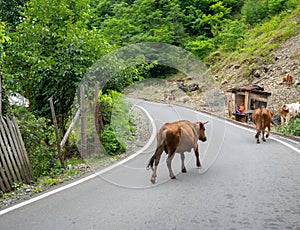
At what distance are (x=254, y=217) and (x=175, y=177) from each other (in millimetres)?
2438

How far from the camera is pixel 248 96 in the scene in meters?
20.3

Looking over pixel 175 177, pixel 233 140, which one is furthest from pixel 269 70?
pixel 175 177

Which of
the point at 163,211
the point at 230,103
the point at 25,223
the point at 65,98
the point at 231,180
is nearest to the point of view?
the point at 25,223

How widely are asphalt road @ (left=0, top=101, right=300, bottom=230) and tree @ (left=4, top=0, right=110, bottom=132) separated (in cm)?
317

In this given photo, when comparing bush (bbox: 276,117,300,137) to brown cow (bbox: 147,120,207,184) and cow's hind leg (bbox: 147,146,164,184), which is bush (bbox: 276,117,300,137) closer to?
brown cow (bbox: 147,120,207,184)

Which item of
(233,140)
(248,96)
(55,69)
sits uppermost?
(55,69)

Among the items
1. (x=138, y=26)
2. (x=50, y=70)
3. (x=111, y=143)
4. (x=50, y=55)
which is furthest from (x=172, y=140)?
(x=138, y=26)

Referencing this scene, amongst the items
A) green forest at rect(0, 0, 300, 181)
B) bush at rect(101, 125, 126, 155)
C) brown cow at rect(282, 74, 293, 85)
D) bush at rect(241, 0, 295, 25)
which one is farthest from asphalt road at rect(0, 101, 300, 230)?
bush at rect(241, 0, 295, 25)

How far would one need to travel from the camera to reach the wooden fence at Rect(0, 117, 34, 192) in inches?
260

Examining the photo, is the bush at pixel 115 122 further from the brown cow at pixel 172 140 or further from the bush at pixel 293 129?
the bush at pixel 293 129

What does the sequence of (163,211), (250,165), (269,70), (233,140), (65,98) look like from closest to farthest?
(163,211) < (250,165) < (65,98) < (233,140) < (269,70)

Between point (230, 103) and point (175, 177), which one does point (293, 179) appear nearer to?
point (175, 177)

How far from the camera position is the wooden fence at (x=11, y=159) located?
661cm

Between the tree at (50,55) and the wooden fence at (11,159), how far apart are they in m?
2.73
